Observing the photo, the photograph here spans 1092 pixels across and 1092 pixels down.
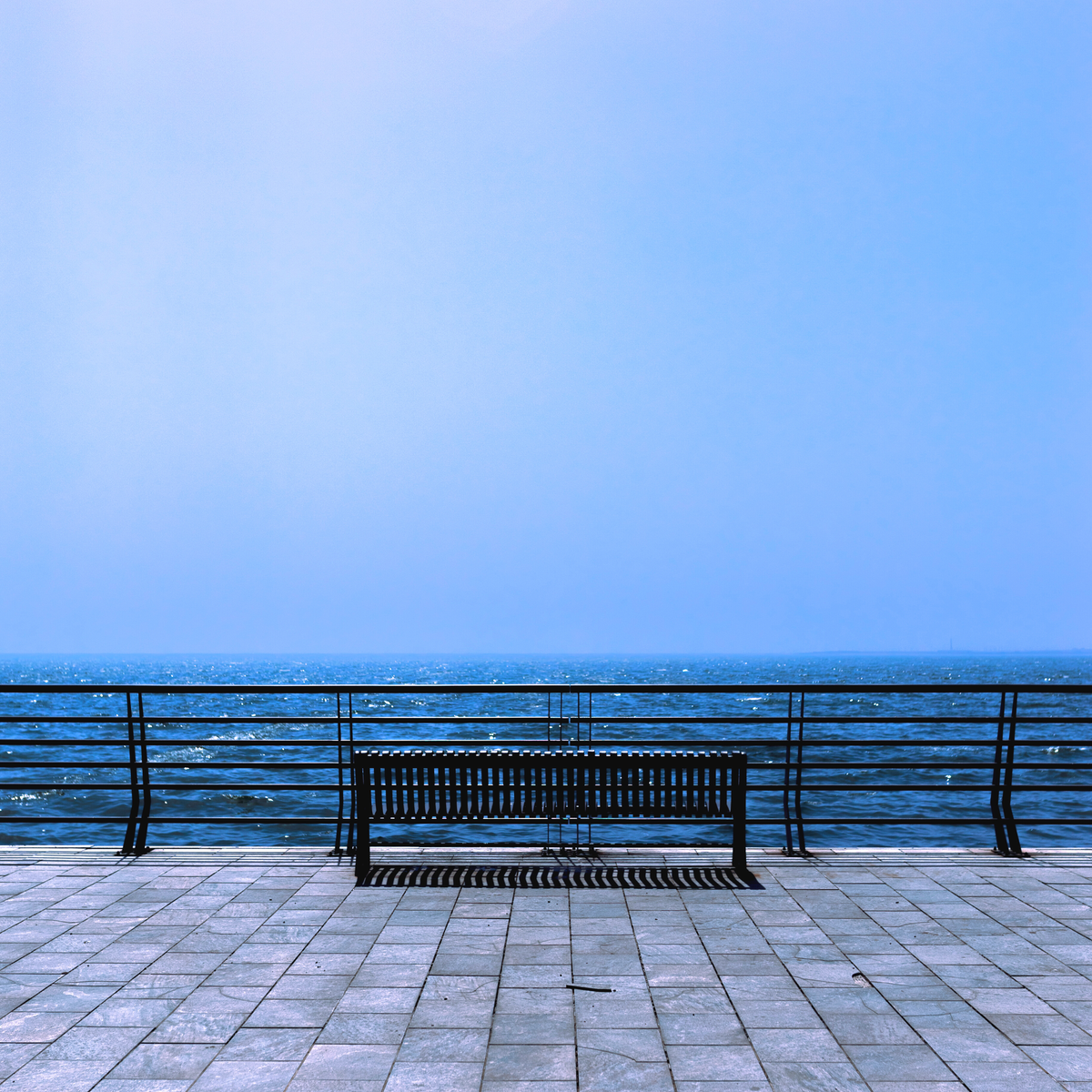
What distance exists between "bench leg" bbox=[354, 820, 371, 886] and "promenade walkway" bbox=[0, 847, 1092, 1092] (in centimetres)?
17

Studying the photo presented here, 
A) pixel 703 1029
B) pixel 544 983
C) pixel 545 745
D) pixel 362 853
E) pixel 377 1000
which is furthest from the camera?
pixel 545 745

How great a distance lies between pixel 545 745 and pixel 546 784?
3.81 feet

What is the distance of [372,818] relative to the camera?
7.15m

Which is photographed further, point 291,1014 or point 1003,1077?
point 291,1014

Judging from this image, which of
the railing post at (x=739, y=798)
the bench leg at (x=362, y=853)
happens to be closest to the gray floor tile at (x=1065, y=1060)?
the railing post at (x=739, y=798)

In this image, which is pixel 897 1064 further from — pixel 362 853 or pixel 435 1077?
pixel 362 853

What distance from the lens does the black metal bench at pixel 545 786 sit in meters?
7.09

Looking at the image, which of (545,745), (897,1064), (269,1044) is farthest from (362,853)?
(897,1064)

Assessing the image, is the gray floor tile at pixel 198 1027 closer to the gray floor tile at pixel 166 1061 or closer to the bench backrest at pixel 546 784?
the gray floor tile at pixel 166 1061

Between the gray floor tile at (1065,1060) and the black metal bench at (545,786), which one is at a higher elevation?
the black metal bench at (545,786)

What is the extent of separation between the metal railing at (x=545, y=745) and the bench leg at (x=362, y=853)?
556mm

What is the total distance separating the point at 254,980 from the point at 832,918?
3.90 m

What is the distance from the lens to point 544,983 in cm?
496

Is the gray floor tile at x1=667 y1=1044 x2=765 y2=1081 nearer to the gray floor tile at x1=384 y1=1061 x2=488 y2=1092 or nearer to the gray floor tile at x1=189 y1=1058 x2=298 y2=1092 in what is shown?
Result: the gray floor tile at x1=384 y1=1061 x2=488 y2=1092
